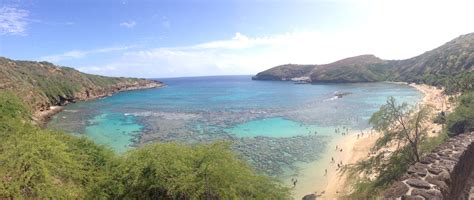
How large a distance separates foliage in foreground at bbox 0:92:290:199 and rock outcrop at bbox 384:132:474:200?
33.6 ft

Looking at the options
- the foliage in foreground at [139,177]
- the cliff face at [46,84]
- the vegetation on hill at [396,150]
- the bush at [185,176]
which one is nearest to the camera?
the foliage in foreground at [139,177]

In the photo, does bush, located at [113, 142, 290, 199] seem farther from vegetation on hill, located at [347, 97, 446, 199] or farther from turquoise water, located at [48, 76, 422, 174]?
turquoise water, located at [48, 76, 422, 174]

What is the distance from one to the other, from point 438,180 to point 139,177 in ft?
48.4

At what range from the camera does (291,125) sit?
68.9m

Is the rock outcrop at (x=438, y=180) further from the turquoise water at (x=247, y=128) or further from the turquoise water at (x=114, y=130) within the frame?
the turquoise water at (x=114, y=130)

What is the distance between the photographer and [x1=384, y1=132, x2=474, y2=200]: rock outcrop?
313 inches

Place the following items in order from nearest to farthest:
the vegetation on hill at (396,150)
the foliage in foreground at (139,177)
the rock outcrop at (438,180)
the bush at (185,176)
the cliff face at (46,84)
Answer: the rock outcrop at (438,180) → the foliage in foreground at (139,177) → the bush at (185,176) → the vegetation on hill at (396,150) → the cliff face at (46,84)

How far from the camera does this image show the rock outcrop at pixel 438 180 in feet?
26.0

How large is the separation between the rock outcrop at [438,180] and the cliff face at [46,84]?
9547cm

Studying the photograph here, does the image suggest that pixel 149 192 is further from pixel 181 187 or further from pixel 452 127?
pixel 452 127

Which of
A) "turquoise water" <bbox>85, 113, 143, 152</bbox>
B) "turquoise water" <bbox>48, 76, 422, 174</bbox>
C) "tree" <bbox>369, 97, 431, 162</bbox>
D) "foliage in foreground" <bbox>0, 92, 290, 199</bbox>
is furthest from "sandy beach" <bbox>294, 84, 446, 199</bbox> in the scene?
"turquoise water" <bbox>85, 113, 143, 152</bbox>

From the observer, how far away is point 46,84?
401ft

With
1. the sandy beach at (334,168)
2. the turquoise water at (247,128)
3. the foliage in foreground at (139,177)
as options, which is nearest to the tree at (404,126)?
the sandy beach at (334,168)

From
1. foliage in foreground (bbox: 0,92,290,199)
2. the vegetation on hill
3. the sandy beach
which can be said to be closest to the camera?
foliage in foreground (bbox: 0,92,290,199)
